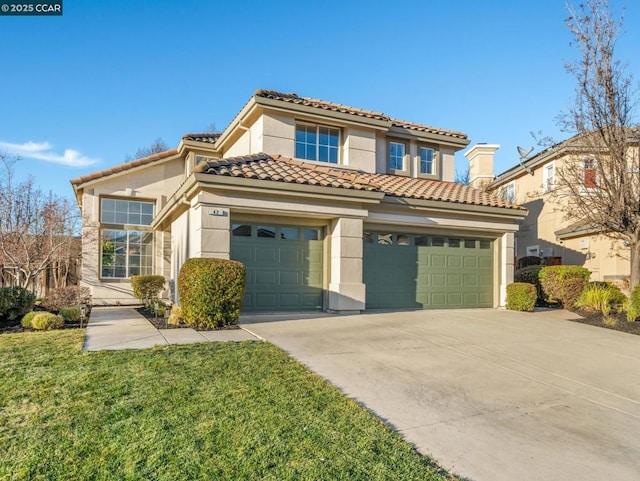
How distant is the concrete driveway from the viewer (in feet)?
11.6

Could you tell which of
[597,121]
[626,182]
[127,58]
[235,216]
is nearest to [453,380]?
[235,216]

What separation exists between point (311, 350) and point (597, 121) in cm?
1037

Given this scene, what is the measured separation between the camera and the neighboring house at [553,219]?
15383 mm

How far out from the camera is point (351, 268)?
37.1 feet

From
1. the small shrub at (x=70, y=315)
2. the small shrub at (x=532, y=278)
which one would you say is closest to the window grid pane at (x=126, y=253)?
the small shrub at (x=70, y=315)

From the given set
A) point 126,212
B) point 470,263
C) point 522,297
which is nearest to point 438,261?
point 470,263

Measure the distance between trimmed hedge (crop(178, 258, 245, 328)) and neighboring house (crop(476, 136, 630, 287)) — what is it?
409 inches

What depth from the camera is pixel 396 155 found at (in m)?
15.3

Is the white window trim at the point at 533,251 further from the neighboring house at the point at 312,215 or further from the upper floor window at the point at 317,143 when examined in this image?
the upper floor window at the point at 317,143

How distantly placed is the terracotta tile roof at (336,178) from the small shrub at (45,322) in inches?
174

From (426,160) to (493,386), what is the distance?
11.8 metres

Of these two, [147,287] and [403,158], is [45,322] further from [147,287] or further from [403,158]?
[403,158]

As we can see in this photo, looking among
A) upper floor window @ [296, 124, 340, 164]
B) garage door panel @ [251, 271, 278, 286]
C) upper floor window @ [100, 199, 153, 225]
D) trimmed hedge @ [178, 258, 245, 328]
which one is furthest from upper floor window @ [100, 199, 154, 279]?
trimmed hedge @ [178, 258, 245, 328]

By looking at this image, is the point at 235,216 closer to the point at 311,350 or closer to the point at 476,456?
the point at 311,350
